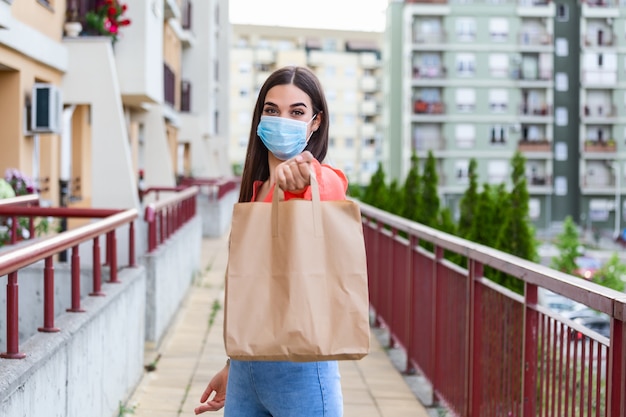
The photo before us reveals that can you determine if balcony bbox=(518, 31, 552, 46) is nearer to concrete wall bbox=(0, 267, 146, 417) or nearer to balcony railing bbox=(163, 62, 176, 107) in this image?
balcony railing bbox=(163, 62, 176, 107)

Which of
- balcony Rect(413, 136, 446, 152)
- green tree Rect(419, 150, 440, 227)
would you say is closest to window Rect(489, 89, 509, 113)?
balcony Rect(413, 136, 446, 152)

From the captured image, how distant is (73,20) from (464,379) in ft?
32.7

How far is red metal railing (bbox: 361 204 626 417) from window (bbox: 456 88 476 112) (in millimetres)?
61569

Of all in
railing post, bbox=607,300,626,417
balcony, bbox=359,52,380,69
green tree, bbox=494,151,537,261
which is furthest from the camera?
balcony, bbox=359,52,380,69

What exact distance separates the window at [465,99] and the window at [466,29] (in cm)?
344

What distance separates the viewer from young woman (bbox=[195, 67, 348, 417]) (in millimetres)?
2950

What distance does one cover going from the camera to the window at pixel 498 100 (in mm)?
69562

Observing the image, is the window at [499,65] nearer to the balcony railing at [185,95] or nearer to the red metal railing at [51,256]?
the balcony railing at [185,95]

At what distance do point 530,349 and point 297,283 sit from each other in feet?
7.70

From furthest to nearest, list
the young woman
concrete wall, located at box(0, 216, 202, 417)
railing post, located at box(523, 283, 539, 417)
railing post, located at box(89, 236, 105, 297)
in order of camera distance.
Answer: railing post, located at box(89, 236, 105, 297) → railing post, located at box(523, 283, 539, 417) → concrete wall, located at box(0, 216, 202, 417) → the young woman

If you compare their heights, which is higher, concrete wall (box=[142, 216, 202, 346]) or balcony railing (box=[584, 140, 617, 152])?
balcony railing (box=[584, 140, 617, 152])

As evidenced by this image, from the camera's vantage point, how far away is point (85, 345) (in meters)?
5.66

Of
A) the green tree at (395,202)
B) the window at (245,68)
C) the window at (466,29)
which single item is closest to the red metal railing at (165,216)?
the green tree at (395,202)

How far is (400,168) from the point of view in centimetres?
7662
